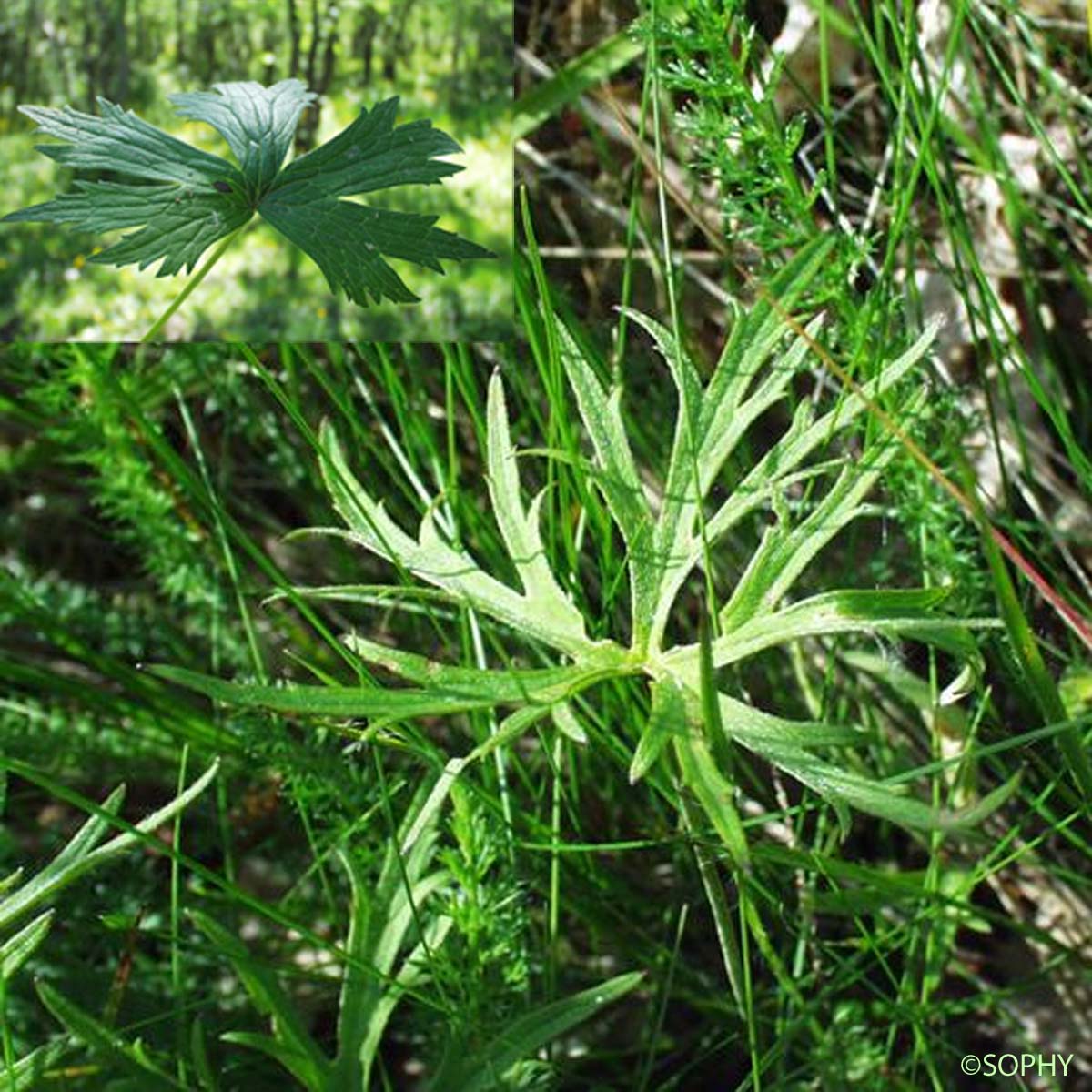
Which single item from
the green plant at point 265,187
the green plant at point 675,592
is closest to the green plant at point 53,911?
the green plant at point 675,592

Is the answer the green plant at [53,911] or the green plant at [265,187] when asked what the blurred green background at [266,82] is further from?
the green plant at [53,911]

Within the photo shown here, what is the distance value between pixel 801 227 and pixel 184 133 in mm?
1993

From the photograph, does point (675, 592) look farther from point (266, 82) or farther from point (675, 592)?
point (266, 82)

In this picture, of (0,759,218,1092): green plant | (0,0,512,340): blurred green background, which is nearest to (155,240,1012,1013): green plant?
(0,759,218,1092): green plant

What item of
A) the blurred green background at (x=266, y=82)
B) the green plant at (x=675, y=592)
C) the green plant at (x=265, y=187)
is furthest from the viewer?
the blurred green background at (x=266, y=82)

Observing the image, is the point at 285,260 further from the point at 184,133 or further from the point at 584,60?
the point at 584,60

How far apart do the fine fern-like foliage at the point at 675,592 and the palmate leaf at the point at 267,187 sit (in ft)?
0.52

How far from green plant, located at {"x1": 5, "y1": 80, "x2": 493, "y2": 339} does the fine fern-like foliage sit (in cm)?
16

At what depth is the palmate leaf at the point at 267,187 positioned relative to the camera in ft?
3.29

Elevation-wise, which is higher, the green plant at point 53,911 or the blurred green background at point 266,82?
the blurred green background at point 266,82

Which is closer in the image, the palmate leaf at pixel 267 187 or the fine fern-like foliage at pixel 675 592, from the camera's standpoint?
the fine fern-like foliage at pixel 675 592

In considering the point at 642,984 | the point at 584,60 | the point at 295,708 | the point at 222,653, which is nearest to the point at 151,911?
the point at 222,653

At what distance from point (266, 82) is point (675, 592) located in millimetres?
1985

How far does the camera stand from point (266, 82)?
2.58 m
